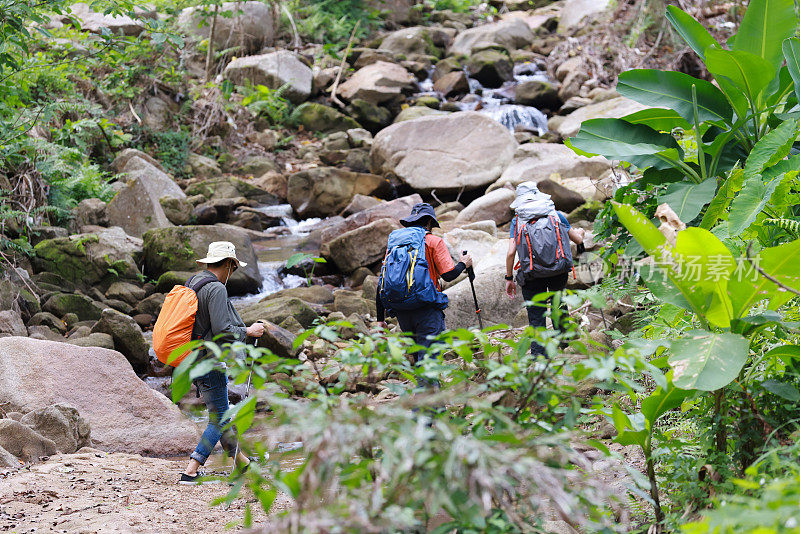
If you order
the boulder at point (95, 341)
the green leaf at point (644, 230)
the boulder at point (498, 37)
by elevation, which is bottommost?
the boulder at point (95, 341)

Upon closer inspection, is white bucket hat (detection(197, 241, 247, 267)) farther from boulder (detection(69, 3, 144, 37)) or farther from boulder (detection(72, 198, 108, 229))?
boulder (detection(69, 3, 144, 37))

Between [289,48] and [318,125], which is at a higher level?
[289,48]

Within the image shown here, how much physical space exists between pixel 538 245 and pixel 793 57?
241 cm

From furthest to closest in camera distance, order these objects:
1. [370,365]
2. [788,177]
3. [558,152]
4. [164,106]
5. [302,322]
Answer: [164,106], [558,152], [302,322], [788,177], [370,365]

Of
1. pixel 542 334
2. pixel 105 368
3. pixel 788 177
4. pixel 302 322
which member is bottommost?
pixel 302 322

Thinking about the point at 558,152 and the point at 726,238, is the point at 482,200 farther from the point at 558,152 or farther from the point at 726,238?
the point at 726,238

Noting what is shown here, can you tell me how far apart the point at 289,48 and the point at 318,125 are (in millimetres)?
4793

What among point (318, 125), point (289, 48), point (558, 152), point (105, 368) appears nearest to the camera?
point (105, 368)

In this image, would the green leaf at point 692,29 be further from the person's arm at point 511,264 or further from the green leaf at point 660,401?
the green leaf at point 660,401

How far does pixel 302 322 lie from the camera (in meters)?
8.91

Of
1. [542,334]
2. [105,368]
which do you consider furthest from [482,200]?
[542,334]

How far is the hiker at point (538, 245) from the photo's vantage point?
6000mm

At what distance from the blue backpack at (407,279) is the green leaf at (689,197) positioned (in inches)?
75.2

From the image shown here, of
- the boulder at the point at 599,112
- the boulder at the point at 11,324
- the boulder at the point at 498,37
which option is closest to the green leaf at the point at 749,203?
the boulder at the point at 11,324
